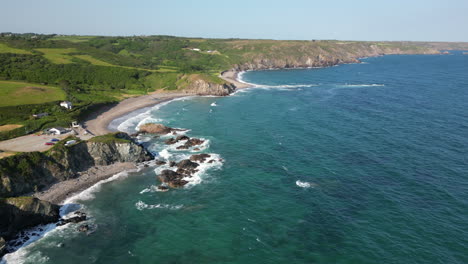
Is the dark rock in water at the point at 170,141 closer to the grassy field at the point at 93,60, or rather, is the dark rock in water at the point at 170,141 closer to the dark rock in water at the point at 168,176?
the dark rock in water at the point at 168,176

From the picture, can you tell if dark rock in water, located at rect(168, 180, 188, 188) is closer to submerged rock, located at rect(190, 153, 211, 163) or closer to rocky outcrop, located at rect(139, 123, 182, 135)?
submerged rock, located at rect(190, 153, 211, 163)

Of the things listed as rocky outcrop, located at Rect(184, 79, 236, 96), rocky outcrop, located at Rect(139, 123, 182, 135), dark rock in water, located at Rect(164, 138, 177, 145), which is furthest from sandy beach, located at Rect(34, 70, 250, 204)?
dark rock in water, located at Rect(164, 138, 177, 145)

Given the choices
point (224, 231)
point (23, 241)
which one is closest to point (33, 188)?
point (23, 241)

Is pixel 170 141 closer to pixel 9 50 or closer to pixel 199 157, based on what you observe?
pixel 199 157

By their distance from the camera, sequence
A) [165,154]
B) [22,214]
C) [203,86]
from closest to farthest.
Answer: [22,214]
[165,154]
[203,86]

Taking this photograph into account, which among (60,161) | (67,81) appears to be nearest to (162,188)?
(60,161)

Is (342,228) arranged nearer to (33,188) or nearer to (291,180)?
(291,180)

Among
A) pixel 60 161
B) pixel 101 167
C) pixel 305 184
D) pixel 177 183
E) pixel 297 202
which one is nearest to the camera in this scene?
pixel 297 202
